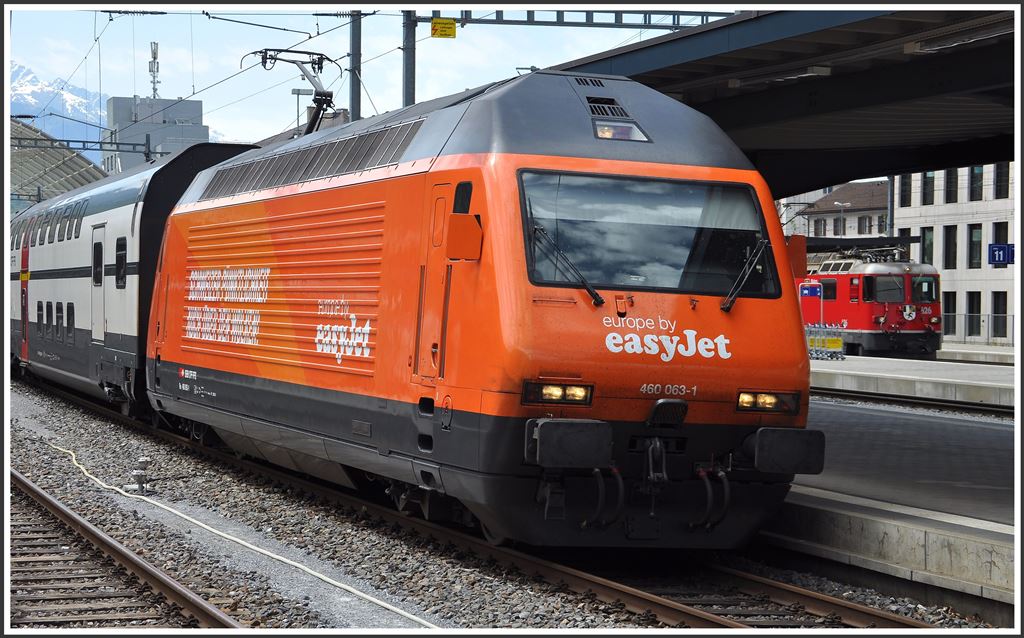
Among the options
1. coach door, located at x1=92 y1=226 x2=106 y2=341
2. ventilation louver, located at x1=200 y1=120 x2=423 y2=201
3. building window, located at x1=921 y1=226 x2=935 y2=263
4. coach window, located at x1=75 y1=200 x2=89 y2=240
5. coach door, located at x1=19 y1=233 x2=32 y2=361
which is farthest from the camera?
building window, located at x1=921 y1=226 x2=935 y2=263

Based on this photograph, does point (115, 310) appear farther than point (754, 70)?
Yes

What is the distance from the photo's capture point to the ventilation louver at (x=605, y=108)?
917 centimetres

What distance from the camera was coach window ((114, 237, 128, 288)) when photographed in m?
16.9

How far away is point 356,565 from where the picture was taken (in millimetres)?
9094

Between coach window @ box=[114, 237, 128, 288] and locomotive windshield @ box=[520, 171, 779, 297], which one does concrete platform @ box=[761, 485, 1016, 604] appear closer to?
locomotive windshield @ box=[520, 171, 779, 297]

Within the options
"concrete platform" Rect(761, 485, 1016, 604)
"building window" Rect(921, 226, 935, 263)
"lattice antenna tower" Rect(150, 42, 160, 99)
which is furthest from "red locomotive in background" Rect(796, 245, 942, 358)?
"lattice antenna tower" Rect(150, 42, 160, 99)

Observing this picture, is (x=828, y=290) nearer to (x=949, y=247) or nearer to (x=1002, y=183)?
(x=1002, y=183)

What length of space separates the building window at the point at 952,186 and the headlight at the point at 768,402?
50954 mm

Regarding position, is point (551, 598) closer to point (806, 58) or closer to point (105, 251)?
point (806, 58)

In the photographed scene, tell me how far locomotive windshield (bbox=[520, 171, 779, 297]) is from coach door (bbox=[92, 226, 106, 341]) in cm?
1123

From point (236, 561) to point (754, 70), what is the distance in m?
6.73

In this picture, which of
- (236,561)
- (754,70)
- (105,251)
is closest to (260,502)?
(236,561)

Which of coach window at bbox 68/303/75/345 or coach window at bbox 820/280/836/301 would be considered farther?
coach window at bbox 820/280/836/301

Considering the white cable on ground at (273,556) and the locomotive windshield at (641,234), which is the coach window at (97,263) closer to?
the white cable on ground at (273,556)
